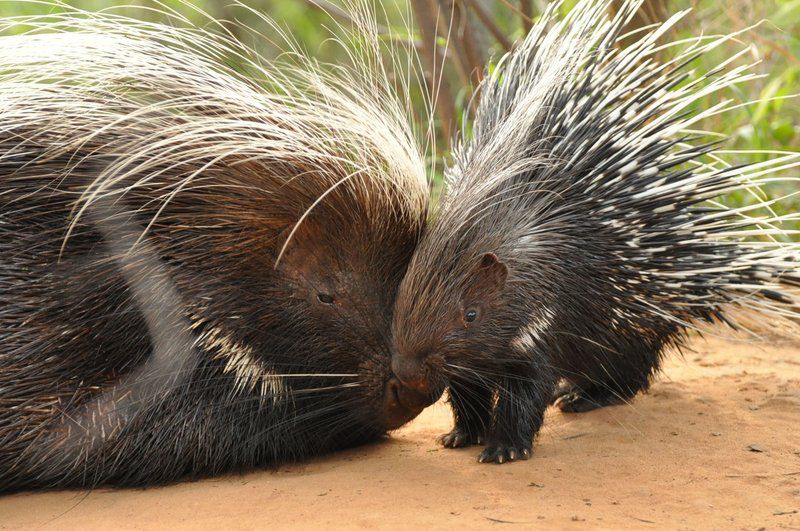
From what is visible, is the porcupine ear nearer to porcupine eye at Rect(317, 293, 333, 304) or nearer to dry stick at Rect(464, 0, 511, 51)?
porcupine eye at Rect(317, 293, 333, 304)

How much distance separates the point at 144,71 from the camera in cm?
282

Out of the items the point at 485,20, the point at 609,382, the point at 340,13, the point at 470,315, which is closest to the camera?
the point at 470,315

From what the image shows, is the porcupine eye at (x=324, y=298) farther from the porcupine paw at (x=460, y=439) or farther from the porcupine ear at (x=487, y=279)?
the porcupine paw at (x=460, y=439)

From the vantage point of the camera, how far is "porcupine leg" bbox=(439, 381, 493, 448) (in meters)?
2.95

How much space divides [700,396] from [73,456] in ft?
7.28

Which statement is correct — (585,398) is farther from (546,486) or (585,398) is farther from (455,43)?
(455,43)

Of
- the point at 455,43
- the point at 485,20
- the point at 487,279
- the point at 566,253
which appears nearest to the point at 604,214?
the point at 566,253

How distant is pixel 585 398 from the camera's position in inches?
134

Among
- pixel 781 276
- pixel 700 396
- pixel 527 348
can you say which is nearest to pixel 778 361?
pixel 700 396

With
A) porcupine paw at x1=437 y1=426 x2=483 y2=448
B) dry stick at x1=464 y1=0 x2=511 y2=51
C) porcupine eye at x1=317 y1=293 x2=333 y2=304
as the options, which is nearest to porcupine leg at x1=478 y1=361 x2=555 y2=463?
porcupine paw at x1=437 y1=426 x2=483 y2=448

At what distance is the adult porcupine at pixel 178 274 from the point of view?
8.86 ft

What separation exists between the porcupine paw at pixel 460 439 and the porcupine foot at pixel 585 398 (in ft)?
1.66

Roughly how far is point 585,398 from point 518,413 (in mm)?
721

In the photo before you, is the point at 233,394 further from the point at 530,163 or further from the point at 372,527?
the point at 530,163
